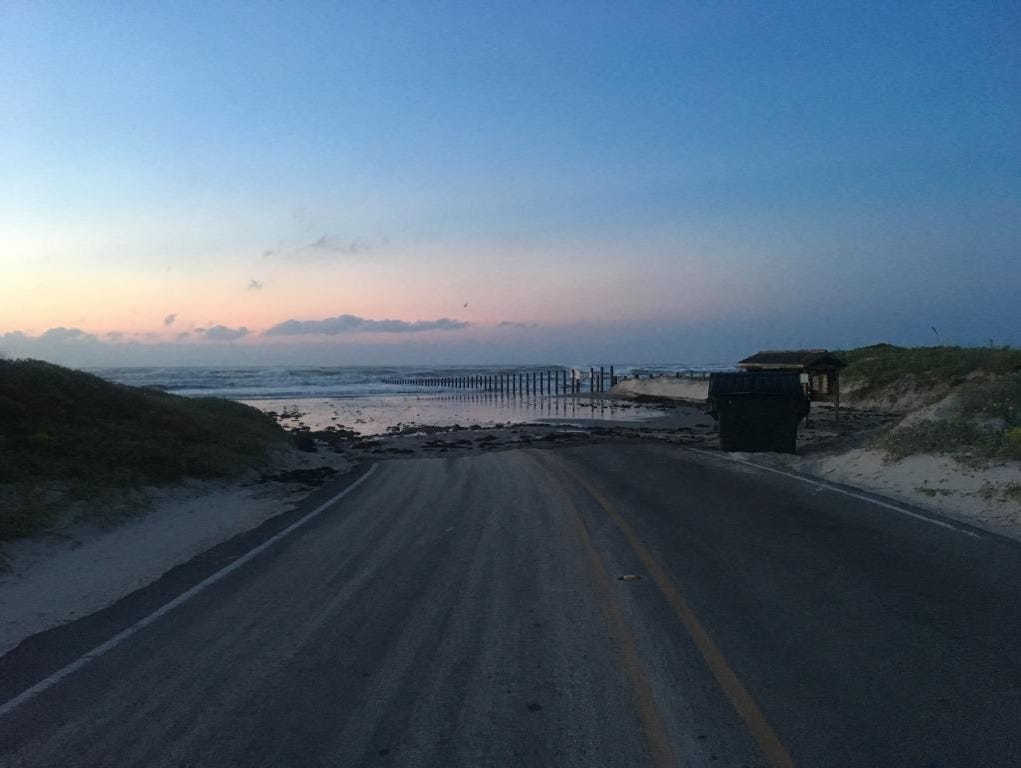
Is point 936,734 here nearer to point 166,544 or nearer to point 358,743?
point 358,743

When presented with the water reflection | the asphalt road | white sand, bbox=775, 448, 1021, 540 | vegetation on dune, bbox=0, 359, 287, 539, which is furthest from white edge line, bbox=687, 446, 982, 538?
the water reflection

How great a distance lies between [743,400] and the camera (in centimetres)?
2219

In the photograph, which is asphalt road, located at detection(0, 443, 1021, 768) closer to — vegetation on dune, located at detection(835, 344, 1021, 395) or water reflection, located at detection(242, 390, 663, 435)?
water reflection, located at detection(242, 390, 663, 435)

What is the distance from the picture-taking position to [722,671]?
19.0 feet

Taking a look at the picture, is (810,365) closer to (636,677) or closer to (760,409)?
(760,409)

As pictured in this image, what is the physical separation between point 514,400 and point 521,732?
59892 millimetres

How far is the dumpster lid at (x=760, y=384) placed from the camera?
2197 centimetres

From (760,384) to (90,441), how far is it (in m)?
15.5

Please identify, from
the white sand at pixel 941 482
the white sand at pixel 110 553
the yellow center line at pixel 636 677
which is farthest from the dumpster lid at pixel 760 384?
the yellow center line at pixel 636 677

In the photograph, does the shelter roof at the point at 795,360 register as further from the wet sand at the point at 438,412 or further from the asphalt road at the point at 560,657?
the asphalt road at the point at 560,657

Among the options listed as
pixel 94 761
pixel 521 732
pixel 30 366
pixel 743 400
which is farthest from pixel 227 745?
pixel 743 400

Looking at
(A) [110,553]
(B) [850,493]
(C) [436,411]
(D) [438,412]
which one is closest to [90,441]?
(A) [110,553]

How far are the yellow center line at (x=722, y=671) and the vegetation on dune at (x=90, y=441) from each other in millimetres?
7649

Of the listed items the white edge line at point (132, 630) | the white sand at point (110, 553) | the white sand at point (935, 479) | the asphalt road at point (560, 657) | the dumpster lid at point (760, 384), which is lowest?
the white sand at point (110, 553)
